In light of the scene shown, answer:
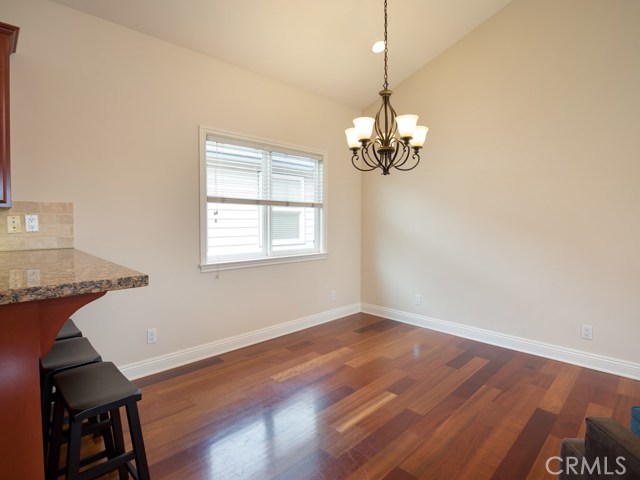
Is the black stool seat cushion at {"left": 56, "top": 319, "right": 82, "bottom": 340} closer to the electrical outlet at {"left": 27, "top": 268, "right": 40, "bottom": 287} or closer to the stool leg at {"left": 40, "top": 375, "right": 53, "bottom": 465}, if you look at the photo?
the stool leg at {"left": 40, "top": 375, "right": 53, "bottom": 465}

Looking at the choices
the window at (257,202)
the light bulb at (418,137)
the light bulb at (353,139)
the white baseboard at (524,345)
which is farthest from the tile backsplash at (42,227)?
the white baseboard at (524,345)

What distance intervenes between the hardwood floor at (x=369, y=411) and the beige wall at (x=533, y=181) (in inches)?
21.8

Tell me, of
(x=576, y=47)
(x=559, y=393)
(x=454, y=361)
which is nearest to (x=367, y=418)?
(x=454, y=361)

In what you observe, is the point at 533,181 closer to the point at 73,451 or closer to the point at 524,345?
the point at 524,345

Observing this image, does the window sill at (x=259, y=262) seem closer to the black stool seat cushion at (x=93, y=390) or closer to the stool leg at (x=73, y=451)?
the black stool seat cushion at (x=93, y=390)

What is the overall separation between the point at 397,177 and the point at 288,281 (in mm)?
1864

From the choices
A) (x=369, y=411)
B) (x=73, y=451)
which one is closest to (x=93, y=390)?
(x=73, y=451)

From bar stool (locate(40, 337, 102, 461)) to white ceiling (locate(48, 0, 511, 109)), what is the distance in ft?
7.45

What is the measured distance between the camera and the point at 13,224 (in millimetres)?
2193

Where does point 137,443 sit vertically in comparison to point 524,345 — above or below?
above

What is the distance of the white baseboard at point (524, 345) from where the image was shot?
2.90 metres

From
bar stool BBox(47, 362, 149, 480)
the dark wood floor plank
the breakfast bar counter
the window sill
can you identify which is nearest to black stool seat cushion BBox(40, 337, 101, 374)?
bar stool BBox(47, 362, 149, 480)

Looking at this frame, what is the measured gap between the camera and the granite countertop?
1.02 meters

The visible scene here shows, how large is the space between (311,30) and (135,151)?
73.8 inches
